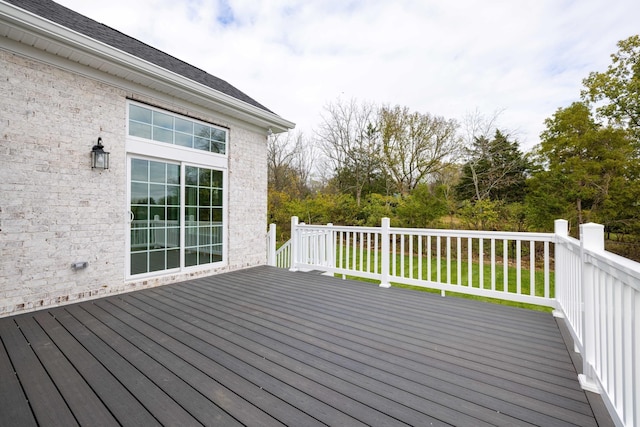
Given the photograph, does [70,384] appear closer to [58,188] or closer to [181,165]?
[58,188]

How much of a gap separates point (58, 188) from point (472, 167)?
1210 centimetres

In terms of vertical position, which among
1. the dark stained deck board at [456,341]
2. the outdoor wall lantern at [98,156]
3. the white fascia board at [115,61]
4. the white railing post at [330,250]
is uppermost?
the white fascia board at [115,61]

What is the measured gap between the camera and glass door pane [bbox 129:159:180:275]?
4184 millimetres

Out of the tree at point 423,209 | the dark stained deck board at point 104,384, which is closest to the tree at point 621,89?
the tree at point 423,209

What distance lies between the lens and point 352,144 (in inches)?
535

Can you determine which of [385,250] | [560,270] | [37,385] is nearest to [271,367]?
[37,385]

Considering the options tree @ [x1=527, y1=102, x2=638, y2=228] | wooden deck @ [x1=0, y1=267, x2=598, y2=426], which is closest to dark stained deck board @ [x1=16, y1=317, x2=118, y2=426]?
wooden deck @ [x1=0, y1=267, x2=598, y2=426]

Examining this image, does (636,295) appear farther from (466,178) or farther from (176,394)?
(466,178)

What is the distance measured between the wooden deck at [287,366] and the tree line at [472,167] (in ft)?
21.4

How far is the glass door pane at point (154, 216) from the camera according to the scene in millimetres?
4184

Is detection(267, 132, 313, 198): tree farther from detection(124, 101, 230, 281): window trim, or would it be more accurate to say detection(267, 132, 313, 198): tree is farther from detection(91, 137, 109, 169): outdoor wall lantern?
detection(91, 137, 109, 169): outdoor wall lantern

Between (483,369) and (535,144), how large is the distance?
11247 millimetres

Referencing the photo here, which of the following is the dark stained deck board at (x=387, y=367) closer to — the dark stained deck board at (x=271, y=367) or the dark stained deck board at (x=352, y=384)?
the dark stained deck board at (x=352, y=384)

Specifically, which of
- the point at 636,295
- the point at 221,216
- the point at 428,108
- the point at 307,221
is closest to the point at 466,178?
the point at 428,108
